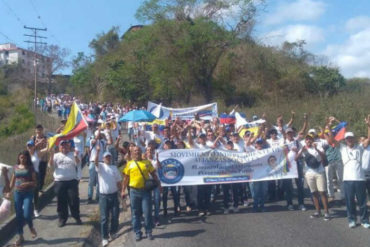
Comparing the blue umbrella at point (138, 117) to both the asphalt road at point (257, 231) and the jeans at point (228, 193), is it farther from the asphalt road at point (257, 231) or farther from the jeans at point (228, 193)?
the asphalt road at point (257, 231)

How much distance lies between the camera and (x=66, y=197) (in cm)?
1067

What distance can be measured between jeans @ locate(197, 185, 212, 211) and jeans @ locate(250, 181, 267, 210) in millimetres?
1059

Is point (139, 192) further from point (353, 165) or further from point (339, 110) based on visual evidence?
point (339, 110)

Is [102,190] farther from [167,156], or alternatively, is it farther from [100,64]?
[100,64]

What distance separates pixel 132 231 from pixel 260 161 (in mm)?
3582

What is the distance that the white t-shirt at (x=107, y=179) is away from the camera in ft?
31.9

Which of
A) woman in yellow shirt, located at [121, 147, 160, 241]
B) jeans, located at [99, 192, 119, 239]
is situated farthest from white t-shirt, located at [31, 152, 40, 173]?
woman in yellow shirt, located at [121, 147, 160, 241]

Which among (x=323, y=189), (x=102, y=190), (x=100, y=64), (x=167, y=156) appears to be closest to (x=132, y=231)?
(x=102, y=190)

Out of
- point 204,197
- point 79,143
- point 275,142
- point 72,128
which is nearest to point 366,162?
point 275,142

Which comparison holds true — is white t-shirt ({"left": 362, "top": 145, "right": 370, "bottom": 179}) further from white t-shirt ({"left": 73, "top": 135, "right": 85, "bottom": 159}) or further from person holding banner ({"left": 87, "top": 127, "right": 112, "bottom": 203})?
white t-shirt ({"left": 73, "top": 135, "right": 85, "bottom": 159})

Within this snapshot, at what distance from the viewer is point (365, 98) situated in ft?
80.4

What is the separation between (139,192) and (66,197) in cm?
A: 206

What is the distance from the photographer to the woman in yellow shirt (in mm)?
9492

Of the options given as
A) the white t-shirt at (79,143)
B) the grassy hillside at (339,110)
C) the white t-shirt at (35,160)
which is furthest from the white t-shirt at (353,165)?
the grassy hillside at (339,110)
